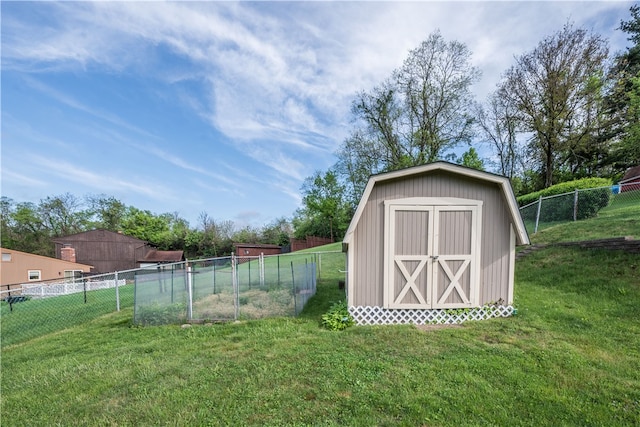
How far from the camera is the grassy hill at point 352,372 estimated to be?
2.46m

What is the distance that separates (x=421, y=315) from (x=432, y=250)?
1.22 meters

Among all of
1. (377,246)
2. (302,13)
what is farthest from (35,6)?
(377,246)

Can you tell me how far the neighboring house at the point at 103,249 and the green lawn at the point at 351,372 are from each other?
27.5 meters

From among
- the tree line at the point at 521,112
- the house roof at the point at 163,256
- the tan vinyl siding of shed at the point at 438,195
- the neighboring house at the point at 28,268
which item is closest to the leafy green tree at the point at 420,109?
the tree line at the point at 521,112

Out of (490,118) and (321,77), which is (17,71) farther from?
(490,118)

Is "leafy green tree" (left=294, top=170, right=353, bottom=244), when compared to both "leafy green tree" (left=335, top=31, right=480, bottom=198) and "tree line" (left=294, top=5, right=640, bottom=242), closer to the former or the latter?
"tree line" (left=294, top=5, right=640, bottom=242)

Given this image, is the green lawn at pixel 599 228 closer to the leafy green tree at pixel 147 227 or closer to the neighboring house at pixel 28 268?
the neighboring house at pixel 28 268

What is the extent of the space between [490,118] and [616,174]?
9425mm

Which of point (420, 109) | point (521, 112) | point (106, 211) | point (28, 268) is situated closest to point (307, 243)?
point (420, 109)

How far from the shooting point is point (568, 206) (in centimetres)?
941

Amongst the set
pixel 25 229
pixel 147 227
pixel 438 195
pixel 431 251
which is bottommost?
pixel 147 227

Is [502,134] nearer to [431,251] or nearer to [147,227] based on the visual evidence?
[431,251]

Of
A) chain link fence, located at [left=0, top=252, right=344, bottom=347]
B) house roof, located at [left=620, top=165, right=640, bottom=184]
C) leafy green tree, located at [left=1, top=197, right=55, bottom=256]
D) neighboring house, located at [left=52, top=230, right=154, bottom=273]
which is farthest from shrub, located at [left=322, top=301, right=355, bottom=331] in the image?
leafy green tree, located at [left=1, top=197, right=55, bottom=256]

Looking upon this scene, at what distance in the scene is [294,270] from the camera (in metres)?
5.89
